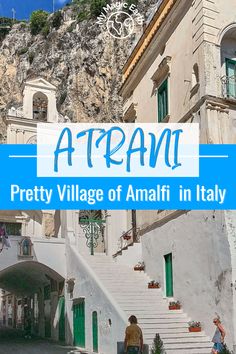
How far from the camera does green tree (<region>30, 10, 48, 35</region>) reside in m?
61.9

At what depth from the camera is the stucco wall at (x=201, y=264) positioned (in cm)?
1345

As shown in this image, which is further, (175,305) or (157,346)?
(175,305)

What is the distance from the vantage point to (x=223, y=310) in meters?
13.4

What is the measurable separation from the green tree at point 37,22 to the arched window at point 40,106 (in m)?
33.2

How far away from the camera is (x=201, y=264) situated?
1473 centimetres

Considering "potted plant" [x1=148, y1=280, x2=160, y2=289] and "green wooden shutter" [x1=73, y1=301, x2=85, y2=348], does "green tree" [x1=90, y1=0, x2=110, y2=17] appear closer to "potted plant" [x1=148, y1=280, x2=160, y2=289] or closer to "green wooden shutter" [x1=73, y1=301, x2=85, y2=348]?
"green wooden shutter" [x1=73, y1=301, x2=85, y2=348]

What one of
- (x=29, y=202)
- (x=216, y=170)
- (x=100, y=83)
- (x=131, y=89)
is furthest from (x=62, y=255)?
(x=100, y=83)

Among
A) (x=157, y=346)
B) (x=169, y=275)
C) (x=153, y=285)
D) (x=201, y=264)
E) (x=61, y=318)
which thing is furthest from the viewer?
(x=61, y=318)

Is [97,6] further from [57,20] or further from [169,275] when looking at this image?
[169,275]

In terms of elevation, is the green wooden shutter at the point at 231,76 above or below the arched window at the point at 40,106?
below

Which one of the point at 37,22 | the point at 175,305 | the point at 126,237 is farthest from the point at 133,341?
the point at 37,22

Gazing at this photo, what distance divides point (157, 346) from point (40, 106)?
69.0ft

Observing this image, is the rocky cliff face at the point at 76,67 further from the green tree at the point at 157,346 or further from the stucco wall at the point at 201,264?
the green tree at the point at 157,346

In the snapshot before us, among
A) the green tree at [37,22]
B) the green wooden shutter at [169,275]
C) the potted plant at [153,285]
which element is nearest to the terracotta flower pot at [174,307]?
the green wooden shutter at [169,275]
